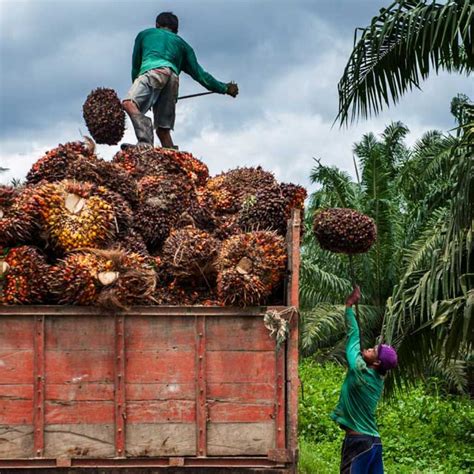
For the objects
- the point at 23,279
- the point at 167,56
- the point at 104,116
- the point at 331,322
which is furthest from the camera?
the point at 331,322

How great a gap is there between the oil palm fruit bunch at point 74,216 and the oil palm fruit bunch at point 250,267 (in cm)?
76

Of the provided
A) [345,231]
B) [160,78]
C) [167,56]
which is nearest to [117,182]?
[345,231]

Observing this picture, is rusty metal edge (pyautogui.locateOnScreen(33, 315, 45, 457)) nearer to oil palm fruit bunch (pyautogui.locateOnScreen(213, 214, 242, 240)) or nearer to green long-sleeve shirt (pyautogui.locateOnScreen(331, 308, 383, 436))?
oil palm fruit bunch (pyautogui.locateOnScreen(213, 214, 242, 240))

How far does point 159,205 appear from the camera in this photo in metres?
5.98

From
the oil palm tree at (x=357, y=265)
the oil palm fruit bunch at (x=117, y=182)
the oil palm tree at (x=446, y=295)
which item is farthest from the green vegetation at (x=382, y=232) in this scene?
the oil palm fruit bunch at (x=117, y=182)

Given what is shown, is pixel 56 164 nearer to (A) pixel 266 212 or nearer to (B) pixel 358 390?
(A) pixel 266 212

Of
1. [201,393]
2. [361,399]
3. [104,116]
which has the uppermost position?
[104,116]

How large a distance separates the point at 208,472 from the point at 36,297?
1.45 m

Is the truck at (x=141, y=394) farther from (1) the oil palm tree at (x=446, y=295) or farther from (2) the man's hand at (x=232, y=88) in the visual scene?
(2) the man's hand at (x=232, y=88)

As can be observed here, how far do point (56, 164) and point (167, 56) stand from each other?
7.78ft

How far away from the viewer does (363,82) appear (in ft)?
27.2

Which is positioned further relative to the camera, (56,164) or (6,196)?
(56,164)

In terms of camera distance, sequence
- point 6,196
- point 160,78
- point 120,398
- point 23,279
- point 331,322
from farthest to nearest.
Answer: point 331,322
point 160,78
point 6,196
point 23,279
point 120,398

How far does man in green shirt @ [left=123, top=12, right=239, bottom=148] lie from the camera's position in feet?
25.4
